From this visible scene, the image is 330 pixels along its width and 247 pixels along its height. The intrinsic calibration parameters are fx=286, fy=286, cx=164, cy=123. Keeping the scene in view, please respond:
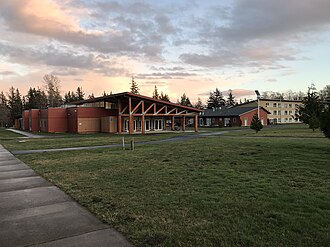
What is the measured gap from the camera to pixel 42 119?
51812 mm

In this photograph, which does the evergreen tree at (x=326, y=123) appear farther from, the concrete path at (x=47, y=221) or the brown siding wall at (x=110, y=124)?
the brown siding wall at (x=110, y=124)

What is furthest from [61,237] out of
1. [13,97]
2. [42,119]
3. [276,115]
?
[13,97]

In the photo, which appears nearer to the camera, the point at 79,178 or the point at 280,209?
the point at 280,209

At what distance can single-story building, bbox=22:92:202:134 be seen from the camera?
4272 cm

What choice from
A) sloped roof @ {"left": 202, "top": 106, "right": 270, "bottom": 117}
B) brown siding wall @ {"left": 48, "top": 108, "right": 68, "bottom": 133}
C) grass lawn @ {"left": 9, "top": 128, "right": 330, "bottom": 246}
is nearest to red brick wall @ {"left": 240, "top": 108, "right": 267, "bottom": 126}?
sloped roof @ {"left": 202, "top": 106, "right": 270, "bottom": 117}

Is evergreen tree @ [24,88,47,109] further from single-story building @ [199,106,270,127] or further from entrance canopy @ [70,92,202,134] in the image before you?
single-story building @ [199,106,270,127]

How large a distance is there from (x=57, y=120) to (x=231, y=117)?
121 ft

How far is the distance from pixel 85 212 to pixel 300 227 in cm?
391

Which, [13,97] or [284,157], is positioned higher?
[13,97]

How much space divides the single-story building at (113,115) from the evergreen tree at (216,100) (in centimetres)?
5943

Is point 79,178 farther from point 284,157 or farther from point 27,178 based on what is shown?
point 284,157

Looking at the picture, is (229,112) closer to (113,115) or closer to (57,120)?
(113,115)

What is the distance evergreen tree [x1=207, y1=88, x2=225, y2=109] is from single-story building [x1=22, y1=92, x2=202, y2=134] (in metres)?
59.4

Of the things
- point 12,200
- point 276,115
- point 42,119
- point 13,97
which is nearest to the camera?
point 12,200
